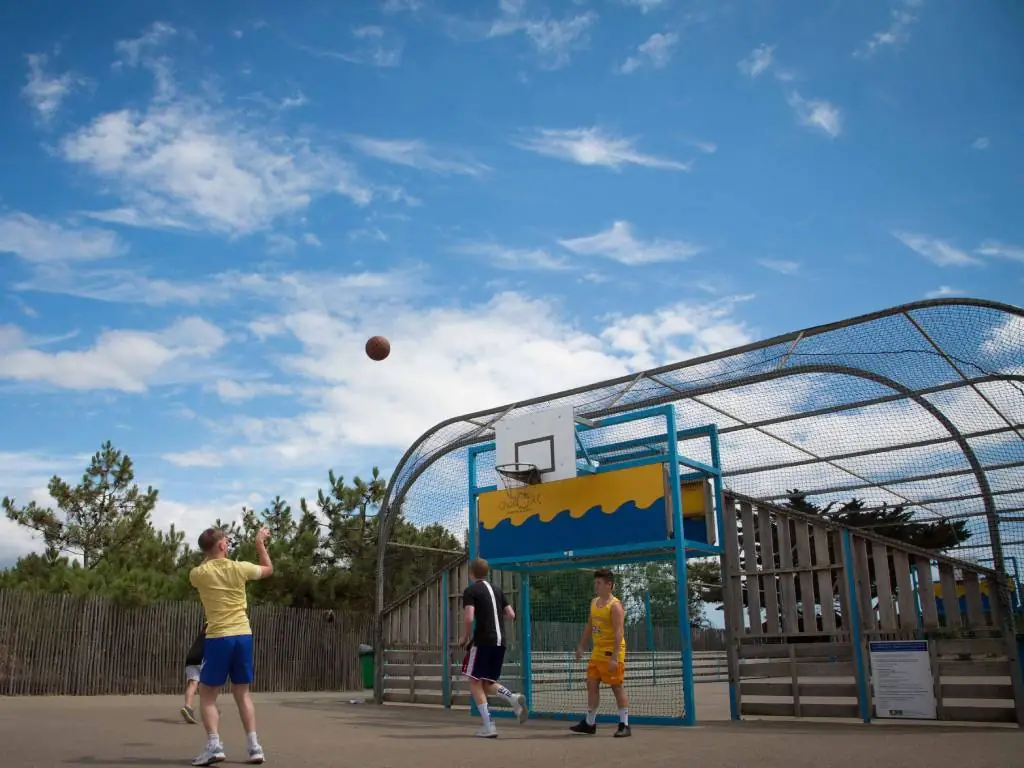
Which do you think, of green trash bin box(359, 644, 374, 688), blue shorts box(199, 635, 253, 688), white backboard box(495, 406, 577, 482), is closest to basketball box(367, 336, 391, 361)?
white backboard box(495, 406, 577, 482)

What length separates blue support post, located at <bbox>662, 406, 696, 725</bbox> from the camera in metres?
10.5

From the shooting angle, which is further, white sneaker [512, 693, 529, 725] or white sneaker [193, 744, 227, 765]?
white sneaker [512, 693, 529, 725]

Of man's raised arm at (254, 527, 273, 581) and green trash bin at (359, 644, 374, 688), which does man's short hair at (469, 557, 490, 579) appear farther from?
green trash bin at (359, 644, 374, 688)

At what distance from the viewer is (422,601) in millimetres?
16172

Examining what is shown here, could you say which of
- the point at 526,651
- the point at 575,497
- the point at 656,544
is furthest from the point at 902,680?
the point at 526,651

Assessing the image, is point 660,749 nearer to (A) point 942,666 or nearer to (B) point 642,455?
(A) point 942,666

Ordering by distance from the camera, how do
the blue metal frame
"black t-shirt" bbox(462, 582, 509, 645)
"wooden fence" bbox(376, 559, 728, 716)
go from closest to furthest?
"black t-shirt" bbox(462, 582, 509, 645), the blue metal frame, "wooden fence" bbox(376, 559, 728, 716)

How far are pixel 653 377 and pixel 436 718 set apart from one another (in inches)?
220

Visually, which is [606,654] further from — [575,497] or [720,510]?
[720,510]

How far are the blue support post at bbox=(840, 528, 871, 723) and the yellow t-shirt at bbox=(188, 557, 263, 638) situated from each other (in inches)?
281

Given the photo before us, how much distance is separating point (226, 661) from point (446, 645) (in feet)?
29.4

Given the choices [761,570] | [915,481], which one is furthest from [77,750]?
[915,481]

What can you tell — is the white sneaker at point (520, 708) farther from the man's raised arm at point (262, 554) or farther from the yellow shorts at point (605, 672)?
the man's raised arm at point (262, 554)

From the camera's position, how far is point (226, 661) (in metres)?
6.57
